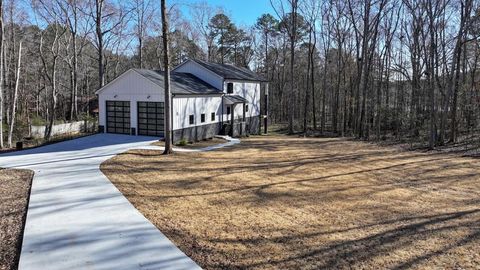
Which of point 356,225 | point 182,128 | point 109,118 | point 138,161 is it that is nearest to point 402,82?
point 182,128

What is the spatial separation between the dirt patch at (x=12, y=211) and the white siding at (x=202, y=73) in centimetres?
1573

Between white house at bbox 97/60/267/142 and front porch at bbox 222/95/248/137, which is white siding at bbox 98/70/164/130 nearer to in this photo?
white house at bbox 97/60/267/142

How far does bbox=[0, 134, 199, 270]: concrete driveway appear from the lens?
4910mm

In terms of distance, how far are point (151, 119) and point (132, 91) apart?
6.62 ft

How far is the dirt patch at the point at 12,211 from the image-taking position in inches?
200

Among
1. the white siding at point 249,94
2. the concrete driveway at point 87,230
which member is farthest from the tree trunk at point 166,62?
the white siding at point 249,94

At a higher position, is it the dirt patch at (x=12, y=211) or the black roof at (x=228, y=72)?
the black roof at (x=228, y=72)

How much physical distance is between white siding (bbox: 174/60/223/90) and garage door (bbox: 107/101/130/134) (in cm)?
665

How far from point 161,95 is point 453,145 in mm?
16056

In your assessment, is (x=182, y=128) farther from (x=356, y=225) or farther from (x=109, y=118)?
(x=356, y=225)

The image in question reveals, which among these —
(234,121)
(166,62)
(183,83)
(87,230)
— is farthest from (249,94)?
(87,230)

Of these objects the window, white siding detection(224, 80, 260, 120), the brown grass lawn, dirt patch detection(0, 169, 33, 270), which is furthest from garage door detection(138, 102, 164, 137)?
dirt patch detection(0, 169, 33, 270)

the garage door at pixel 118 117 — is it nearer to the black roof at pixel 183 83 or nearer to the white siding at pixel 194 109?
the black roof at pixel 183 83

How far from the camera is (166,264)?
4848 mm
